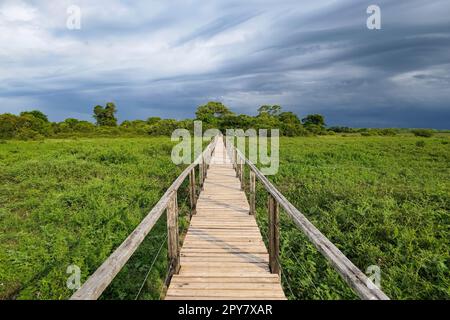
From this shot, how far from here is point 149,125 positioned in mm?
57781

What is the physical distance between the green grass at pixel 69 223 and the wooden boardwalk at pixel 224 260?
2.13ft

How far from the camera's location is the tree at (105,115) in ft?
218

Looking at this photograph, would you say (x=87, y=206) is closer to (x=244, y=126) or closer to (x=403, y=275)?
(x=403, y=275)

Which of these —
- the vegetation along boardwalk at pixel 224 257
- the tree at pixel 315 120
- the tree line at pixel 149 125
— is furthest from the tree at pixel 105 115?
the vegetation along boardwalk at pixel 224 257

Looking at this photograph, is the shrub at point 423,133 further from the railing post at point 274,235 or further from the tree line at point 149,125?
the railing post at point 274,235

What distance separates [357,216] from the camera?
6.48 m

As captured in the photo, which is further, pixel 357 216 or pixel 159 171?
pixel 159 171

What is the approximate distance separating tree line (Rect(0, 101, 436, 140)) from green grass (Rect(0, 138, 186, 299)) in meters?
34.1

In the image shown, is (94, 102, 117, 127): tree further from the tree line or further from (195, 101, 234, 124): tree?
(195, 101, 234, 124): tree

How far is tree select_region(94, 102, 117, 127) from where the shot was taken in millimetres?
66562

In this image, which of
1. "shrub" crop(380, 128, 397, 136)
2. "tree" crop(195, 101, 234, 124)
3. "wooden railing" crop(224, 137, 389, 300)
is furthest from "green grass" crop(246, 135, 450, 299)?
"tree" crop(195, 101, 234, 124)

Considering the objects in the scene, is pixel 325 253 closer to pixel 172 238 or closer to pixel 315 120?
pixel 172 238
